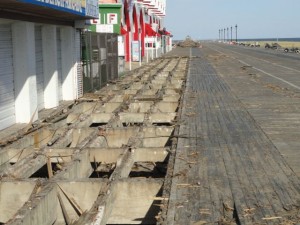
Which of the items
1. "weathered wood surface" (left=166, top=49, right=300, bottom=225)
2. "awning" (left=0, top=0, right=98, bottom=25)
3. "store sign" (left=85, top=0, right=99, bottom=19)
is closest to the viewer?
"weathered wood surface" (left=166, top=49, right=300, bottom=225)

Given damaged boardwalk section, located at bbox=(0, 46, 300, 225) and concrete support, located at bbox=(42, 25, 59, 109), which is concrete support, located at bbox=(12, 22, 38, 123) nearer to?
damaged boardwalk section, located at bbox=(0, 46, 300, 225)

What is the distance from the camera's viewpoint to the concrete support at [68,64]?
58.1 ft

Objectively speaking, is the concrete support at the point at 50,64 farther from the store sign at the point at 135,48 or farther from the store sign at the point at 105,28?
the store sign at the point at 135,48

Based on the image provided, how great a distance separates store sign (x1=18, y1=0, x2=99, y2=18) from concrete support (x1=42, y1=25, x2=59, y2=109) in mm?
1291

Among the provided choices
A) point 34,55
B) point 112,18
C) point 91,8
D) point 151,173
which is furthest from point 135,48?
point 151,173

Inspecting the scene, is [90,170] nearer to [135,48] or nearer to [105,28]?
[105,28]

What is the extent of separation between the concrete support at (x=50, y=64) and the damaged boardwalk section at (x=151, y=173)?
2511 millimetres

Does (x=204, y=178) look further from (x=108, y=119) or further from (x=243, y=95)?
(x=243, y=95)

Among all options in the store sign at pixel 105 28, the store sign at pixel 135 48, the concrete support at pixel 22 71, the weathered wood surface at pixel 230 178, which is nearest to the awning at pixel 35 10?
the concrete support at pixel 22 71

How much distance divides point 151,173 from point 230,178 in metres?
2.73

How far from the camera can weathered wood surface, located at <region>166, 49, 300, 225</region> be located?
594 centimetres

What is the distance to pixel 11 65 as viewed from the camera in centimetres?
1281

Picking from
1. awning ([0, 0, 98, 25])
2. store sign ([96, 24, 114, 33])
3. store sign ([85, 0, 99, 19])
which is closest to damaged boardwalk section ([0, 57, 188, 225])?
awning ([0, 0, 98, 25])

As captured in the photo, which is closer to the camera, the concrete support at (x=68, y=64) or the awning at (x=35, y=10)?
the awning at (x=35, y=10)
